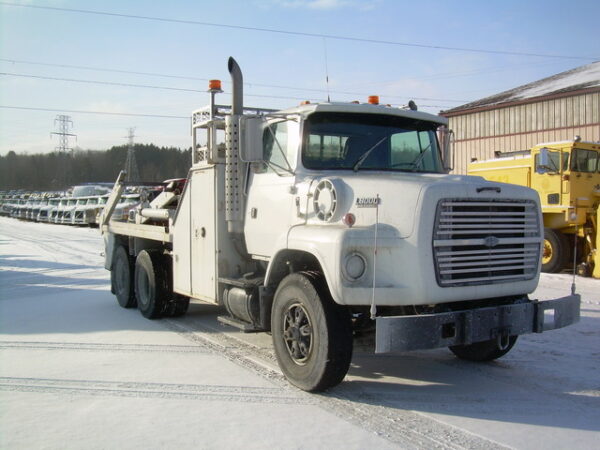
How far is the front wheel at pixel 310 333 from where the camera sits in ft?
16.2

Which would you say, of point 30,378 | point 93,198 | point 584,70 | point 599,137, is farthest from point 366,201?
point 93,198

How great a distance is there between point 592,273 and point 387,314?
9403 mm

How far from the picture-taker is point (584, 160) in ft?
45.3

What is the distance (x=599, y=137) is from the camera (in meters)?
21.7

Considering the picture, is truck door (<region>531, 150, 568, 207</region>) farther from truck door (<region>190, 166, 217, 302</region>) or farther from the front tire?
truck door (<region>190, 166, 217, 302</region>)

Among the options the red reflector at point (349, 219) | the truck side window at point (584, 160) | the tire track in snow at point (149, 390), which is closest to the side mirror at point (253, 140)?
the red reflector at point (349, 219)

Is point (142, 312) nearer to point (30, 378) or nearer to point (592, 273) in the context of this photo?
point (30, 378)

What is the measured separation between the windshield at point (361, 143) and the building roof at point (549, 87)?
18728 mm

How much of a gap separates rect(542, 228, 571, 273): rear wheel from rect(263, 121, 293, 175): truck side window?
9.58 metres

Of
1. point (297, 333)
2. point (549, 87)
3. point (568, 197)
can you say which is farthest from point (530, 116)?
point (297, 333)

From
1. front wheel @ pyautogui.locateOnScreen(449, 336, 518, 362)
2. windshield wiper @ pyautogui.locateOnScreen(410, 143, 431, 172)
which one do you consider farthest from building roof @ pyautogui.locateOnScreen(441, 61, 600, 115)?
front wheel @ pyautogui.locateOnScreen(449, 336, 518, 362)

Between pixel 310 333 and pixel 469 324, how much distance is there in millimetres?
1336

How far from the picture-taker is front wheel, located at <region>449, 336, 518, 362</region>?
20.1 ft

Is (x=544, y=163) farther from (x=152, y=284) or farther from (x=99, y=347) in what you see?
(x=99, y=347)
